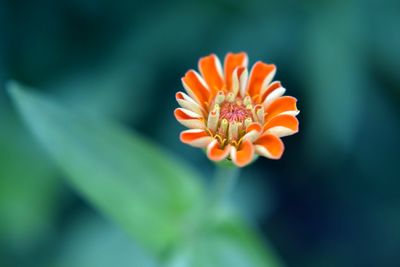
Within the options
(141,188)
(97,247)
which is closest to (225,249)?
(141,188)

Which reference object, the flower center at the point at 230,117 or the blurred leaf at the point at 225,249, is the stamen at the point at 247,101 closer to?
the flower center at the point at 230,117

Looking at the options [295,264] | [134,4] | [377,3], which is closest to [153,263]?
[295,264]

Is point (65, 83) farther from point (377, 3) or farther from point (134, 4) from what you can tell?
point (377, 3)

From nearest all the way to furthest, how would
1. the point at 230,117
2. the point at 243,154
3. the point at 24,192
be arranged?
the point at 243,154
the point at 230,117
the point at 24,192

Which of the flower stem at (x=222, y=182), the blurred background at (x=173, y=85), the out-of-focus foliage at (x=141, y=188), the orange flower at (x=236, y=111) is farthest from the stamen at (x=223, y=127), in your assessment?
the blurred background at (x=173, y=85)

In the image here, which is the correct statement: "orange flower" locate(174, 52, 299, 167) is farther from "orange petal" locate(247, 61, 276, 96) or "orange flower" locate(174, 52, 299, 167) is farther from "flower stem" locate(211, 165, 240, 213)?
"flower stem" locate(211, 165, 240, 213)

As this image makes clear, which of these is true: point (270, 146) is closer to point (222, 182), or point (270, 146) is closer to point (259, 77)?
point (259, 77)
